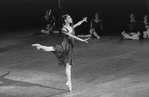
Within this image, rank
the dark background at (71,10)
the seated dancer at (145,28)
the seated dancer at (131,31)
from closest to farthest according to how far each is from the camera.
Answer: the seated dancer at (131,31)
the seated dancer at (145,28)
the dark background at (71,10)

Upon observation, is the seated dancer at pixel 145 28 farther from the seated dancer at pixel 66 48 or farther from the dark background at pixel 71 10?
the seated dancer at pixel 66 48

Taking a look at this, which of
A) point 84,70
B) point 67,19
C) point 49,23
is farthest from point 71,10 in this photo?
point 67,19

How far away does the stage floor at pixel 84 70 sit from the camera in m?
8.75

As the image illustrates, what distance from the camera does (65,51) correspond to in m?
8.76

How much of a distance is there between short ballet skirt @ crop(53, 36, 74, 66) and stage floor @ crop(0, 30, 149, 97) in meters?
0.74

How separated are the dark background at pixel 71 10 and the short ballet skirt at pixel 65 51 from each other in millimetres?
14290

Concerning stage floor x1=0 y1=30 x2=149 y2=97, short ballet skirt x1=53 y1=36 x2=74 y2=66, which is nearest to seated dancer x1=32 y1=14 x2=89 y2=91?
short ballet skirt x1=53 y1=36 x2=74 y2=66

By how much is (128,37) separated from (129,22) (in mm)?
800

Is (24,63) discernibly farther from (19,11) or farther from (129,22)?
(19,11)

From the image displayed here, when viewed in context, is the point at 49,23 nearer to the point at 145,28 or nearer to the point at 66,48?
the point at 145,28

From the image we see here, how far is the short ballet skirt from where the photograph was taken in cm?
872

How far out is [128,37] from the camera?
1645 centimetres

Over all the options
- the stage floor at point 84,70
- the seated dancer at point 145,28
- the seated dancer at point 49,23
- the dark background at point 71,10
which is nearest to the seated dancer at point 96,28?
the stage floor at point 84,70

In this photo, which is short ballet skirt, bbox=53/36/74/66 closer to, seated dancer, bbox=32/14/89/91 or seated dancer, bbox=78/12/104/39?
seated dancer, bbox=32/14/89/91
